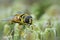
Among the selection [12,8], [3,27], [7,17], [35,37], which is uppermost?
[12,8]

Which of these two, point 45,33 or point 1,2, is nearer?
point 45,33

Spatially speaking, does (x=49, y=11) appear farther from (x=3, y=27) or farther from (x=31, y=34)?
(x=3, y=27)

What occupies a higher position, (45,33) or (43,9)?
(43,9)

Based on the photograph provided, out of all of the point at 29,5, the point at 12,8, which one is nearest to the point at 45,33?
the point at 29,5
